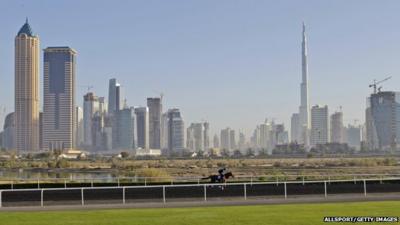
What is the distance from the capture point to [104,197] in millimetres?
33906

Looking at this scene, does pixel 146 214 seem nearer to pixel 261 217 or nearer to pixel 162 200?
pixel 261 217

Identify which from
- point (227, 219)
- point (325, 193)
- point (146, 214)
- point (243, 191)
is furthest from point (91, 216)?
point (325, 193)

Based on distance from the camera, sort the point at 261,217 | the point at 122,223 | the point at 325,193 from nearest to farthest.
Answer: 1. the point at 122,223
2. the point at 261,217
3. the point at 325,193

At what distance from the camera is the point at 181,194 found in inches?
1373

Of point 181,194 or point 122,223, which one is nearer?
point 122,223

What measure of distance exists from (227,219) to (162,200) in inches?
456

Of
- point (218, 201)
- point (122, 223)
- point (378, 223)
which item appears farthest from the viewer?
point (218, 201)

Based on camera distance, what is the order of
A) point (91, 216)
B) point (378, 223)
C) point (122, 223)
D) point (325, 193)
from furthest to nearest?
1. point (325, 193)
2. point (91, 216)
3. point (122, 223)
4. point (378, 223)

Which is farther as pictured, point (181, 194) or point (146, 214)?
point (181, 194)

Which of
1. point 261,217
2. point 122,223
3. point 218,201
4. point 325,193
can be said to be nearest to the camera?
point 122,223

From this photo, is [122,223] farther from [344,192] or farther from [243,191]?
[344,192]

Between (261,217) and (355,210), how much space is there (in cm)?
442

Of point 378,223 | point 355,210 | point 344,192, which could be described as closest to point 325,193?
point 344,192

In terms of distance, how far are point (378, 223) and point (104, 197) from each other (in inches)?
707
